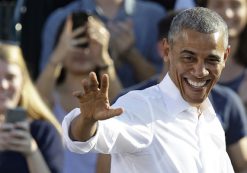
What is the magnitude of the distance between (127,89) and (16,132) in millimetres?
790

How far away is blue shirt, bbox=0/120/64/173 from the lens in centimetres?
486

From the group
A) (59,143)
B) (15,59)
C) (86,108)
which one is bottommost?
(59,143)

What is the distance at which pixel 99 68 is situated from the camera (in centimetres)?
550

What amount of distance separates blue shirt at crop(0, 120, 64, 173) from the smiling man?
1470 millimetres

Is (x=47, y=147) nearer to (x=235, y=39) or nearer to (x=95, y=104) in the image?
(x=235, y=39)

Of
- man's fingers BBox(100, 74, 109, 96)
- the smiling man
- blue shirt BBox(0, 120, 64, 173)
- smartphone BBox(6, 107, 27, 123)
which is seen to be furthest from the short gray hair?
blue shirt BBox(0, 120, 64, 173)

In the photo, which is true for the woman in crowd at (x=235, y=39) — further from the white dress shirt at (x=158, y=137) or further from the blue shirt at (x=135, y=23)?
the white dress shirt at (x=158, y=137)

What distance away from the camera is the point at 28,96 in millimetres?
5129

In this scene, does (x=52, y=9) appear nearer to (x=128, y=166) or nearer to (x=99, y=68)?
(x=99, y=68)

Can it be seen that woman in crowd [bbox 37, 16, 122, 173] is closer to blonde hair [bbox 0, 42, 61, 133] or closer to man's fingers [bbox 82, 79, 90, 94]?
blonde hair [bbox 0, 42, 61, 133]

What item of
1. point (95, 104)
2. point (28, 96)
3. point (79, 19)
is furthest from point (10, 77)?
point (95, 104)

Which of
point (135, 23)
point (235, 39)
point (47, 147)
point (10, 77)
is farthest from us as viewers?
point (135, 23)

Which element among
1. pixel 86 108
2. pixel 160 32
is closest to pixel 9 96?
pixel 160 32

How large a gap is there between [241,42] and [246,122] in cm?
78
